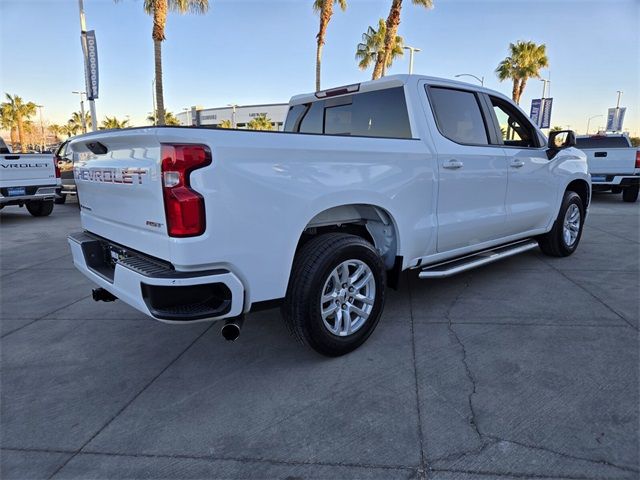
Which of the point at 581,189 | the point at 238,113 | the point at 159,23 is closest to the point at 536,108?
the point at 159,23

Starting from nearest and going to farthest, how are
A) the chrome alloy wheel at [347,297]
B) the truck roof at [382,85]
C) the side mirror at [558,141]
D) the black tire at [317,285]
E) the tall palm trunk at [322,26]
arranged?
the black tire at [317,285], the chrome alloy wheel at [347,297], the truck roof at [382,85], the side mirror at [558,141], the tall palm trunk at [322,26]

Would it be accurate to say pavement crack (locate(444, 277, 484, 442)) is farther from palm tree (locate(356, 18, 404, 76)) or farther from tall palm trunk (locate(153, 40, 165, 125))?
palm tree (locate(356, 18, 404, 76))

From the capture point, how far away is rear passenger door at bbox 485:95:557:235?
440cm

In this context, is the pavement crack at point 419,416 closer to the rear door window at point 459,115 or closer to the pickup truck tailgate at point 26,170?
the rear door window at point 459,115

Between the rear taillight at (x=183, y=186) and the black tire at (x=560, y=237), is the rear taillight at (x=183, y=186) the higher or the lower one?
the higher one

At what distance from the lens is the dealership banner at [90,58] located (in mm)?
15249

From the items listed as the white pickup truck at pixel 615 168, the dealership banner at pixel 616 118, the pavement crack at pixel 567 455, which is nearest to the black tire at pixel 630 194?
the white pickup truck at pixel 615 168

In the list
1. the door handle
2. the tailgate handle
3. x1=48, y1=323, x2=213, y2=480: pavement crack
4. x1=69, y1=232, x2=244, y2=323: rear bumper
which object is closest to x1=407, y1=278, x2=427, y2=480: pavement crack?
x1=69, y1=232, x2=244, y2=323: rear bumper

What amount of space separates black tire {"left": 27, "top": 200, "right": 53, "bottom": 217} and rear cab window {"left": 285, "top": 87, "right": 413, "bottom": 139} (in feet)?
29.2

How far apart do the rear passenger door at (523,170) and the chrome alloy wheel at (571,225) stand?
2.20 ft

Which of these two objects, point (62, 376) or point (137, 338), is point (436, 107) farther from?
point (62, 376)

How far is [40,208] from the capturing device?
10.7 m

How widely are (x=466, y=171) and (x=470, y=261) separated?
0.84 m

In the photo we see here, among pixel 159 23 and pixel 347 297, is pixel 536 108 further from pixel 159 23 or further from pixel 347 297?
pixel 347 297
